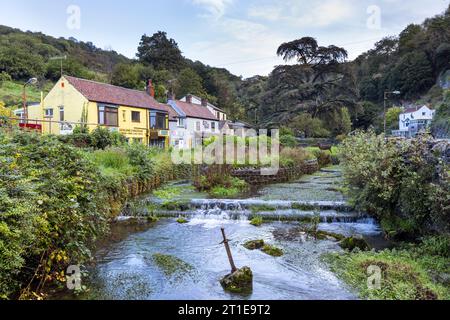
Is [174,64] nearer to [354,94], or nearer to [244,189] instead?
[354,94]

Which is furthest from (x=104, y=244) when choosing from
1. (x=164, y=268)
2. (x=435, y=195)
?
(x=435, y=195)

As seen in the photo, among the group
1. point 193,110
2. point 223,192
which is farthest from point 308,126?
point 223,192

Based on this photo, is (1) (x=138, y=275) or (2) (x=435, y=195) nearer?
(1) (x=138, y=275)

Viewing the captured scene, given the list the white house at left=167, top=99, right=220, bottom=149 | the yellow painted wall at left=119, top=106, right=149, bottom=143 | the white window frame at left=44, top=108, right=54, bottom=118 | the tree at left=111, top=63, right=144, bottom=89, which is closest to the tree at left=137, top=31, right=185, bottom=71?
the tree at left=111, top=63, right=144, bottom=89

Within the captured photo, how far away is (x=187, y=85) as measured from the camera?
6091cm

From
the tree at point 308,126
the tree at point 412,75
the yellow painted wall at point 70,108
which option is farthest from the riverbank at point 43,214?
the tree at point 412,75

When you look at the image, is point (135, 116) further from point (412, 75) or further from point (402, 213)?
point (412, 75)

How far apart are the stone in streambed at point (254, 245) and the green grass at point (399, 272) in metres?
1.83

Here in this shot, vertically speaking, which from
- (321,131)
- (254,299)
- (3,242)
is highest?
(321,131)

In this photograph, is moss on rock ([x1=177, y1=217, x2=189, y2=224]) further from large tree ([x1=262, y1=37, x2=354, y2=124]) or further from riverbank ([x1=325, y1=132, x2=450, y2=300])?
large tree ([x1=262, y1=37, x2=354, y2=124])

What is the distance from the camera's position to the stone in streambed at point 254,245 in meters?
9.44

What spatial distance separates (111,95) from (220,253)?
25.7 meters

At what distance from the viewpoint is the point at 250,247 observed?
31.0 feet
